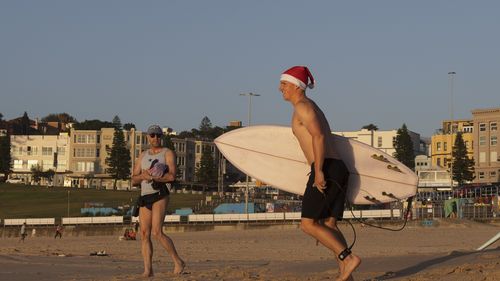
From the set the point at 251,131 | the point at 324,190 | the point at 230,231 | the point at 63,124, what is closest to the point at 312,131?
the point at 324,190

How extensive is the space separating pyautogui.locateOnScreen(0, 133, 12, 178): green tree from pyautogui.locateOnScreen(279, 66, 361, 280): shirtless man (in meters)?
128

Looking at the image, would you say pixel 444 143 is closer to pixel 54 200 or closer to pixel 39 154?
pixel 54 200

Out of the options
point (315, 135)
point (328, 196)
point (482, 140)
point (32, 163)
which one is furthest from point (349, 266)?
point (32, 163)

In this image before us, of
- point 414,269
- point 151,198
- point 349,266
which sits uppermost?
point 151,198

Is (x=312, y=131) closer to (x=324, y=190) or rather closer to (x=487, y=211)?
(x=324, y=190)

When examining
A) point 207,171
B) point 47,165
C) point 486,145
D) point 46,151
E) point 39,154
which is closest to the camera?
point 486,145

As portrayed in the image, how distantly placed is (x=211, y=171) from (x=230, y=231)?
75177 mm

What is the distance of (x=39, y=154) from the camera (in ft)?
488

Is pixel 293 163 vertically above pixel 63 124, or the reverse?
pixel 63 124

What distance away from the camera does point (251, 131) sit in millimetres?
9758

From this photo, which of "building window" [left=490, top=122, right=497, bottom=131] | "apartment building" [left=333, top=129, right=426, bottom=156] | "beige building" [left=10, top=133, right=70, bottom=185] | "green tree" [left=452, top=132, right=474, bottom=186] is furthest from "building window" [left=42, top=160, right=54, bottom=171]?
"green tree" [left=452, top=132, right=474, bottom=186]

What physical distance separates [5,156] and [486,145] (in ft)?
235

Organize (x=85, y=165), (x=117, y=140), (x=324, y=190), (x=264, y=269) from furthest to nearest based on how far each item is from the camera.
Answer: (x=85, y=165), (x=117, y=140), (x=264, y=269), (x=324, y=190)

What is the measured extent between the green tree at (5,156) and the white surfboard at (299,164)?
414 feet
